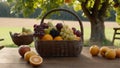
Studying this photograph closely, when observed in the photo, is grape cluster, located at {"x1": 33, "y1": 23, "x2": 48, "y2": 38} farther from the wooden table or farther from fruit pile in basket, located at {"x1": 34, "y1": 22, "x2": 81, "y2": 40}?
the wooden table

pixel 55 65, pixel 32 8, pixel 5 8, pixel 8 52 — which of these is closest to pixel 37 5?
pixel 32 8

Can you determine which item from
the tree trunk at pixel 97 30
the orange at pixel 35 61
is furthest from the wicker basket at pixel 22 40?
the tree trunk at pixel 97 30

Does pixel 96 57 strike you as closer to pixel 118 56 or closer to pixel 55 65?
pixel 118 56

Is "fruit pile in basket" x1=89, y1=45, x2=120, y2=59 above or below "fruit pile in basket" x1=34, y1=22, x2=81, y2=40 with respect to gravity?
below

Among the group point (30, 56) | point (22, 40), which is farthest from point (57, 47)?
point (22, 40)

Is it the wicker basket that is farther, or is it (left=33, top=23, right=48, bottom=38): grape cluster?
the wicker basket

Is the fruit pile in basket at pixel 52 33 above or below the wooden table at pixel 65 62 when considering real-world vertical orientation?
above

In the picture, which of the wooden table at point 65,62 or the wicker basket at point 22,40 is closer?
the wooden table at point 65,62

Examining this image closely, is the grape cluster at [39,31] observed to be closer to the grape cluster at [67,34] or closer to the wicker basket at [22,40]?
the grape cluster at [67,34]

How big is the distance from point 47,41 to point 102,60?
38 cm

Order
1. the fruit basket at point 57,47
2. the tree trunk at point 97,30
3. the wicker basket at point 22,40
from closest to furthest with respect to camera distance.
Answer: the fruit basket at point 57,47 → the wicker basket at point 22,40 → the tree trunk at point 97,30

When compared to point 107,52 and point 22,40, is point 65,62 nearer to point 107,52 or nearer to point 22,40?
point 107,52

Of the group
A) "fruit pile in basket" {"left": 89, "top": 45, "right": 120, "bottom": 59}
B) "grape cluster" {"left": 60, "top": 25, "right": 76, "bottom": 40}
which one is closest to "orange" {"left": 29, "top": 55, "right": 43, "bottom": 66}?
"grape cluster" {"left": 60, "top": 25, "right": 76, "bottom": 40}

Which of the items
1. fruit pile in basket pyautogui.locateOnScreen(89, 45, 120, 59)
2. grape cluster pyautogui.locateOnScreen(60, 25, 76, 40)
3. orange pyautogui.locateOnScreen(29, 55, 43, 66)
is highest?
grape cluster pyautogui.locateOnScreen(60, 25, 76, 40)
